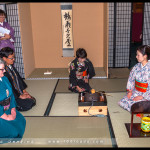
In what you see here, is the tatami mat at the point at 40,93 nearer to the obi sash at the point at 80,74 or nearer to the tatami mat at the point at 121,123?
the obi sash at the point at 80,74

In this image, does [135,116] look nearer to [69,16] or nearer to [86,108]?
[86,108]

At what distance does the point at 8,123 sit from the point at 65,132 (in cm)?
105

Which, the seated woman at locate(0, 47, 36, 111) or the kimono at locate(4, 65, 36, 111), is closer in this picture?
the seated woman at locate(0, 47, 36, 111)

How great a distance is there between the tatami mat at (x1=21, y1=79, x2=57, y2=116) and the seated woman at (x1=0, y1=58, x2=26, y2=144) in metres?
1.19

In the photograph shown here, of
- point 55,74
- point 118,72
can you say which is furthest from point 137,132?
point 55,74

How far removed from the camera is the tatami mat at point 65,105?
4055mm

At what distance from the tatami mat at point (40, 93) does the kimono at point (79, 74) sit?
0.67 metres

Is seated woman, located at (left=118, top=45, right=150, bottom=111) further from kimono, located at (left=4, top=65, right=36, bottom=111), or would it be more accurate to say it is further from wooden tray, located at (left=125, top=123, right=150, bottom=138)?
kimono, located at (left=4, top=65, right=36, bottom=111)

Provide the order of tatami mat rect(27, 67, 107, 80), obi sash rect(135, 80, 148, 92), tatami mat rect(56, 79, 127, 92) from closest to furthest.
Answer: obi sash rect(135, 80, 148, 92), tatami mat rect(56, 79, 127, 92), tatami mat rect(27, 67, 107, 80)

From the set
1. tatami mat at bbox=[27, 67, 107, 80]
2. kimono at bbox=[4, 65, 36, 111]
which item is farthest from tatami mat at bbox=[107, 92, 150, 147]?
tatami mat at bbox=[27, 67, 107, 80]

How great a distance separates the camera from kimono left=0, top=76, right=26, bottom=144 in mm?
2561

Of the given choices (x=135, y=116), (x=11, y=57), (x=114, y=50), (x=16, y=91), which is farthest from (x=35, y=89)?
(x=114, y=50)

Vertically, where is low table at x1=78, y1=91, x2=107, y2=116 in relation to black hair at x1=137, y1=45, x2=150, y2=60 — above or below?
below

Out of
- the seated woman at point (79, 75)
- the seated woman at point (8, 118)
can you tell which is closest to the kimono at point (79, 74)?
the seated woman at point (79, 75)
